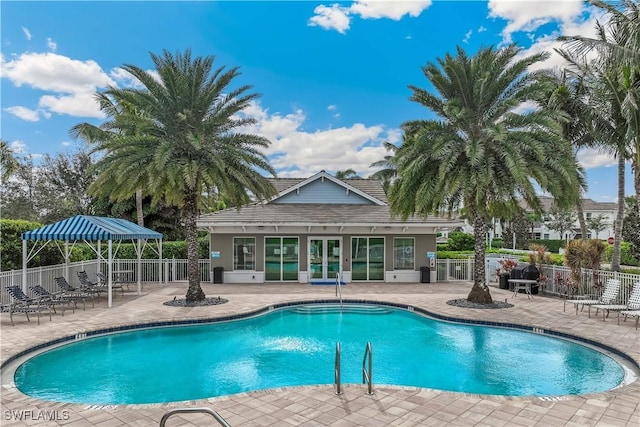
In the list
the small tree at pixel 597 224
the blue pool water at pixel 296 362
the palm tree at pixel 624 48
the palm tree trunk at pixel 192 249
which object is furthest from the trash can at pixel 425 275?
the small tree at pixel 597 224

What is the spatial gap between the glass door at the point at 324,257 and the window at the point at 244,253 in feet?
9.74

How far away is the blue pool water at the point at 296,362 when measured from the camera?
25.7ft

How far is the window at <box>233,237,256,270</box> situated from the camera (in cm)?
2102

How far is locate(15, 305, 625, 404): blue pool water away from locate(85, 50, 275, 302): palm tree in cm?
475

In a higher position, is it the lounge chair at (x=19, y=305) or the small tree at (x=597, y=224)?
the small tree at (x=597, y=224)

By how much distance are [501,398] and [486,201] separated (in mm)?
9481

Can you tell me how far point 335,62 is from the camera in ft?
64.5

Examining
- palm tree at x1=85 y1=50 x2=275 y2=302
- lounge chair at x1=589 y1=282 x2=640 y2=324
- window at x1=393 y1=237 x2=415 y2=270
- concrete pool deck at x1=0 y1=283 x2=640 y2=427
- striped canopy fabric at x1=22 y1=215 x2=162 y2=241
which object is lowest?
concrete pool deck at x1=0 y1=283 x2=640 y2=427

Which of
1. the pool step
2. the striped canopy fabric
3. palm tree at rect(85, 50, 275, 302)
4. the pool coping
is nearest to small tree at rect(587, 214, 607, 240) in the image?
the pool coping

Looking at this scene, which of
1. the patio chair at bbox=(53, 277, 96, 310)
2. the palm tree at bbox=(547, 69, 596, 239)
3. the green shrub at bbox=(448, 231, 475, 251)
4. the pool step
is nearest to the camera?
the patio chair at bbox=(53, 277, 96, 310)

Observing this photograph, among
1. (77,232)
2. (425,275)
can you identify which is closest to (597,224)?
(425,275)

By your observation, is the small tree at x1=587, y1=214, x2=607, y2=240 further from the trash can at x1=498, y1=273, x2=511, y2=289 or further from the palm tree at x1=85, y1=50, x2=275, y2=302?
the palm tree at x1=85, y1=50, x2=275, y2=302

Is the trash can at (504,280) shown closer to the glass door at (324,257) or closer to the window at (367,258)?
the window at (367,258)

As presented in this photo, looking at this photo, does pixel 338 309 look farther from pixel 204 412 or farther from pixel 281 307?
pixel 204 412
